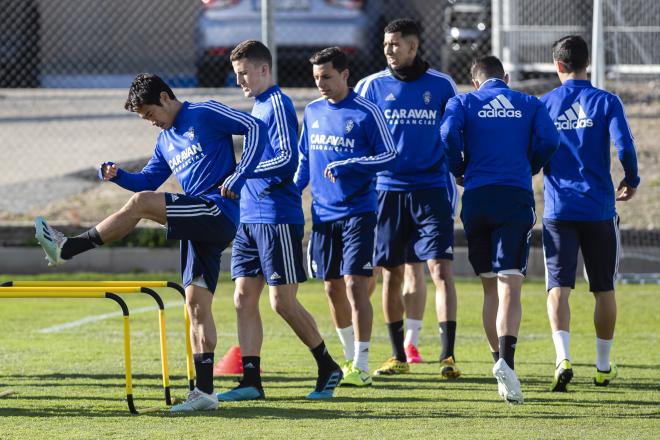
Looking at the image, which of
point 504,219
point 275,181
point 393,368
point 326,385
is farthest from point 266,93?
point 393,368

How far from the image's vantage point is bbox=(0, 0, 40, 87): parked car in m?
16.6

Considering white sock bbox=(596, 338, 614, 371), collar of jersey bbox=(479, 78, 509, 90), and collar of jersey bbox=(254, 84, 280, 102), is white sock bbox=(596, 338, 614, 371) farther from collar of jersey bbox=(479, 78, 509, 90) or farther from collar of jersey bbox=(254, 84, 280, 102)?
collar of jersey bbox=(254, 84, 280, 102)

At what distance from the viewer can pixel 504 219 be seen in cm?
786

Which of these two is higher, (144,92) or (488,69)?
(488,69)

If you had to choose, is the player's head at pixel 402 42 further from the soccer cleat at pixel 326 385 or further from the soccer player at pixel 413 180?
the soccer cleat at pixel 326 385

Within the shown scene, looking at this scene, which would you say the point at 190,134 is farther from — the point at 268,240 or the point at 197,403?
the point at 197,403

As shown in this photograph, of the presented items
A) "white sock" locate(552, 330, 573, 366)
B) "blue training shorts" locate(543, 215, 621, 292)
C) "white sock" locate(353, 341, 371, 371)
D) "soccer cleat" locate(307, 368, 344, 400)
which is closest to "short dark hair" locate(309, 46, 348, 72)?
"blue training shorts" locate(543, 215, 621, 292)

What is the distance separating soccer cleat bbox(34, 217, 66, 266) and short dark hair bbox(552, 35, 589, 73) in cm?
345

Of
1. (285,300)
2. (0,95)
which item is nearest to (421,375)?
(285,300)

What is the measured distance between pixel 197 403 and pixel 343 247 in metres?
1.62

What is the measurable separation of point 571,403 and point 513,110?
181 centimetres

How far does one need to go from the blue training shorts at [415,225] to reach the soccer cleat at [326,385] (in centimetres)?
133

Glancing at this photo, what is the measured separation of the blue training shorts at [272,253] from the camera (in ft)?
25.7

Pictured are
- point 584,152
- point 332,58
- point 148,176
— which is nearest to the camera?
point 148,176
